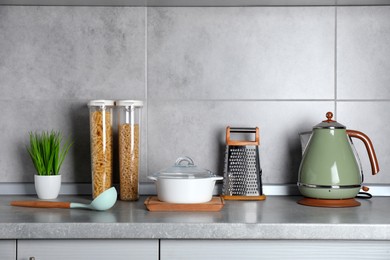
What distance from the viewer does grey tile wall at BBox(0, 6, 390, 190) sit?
1.94 meters

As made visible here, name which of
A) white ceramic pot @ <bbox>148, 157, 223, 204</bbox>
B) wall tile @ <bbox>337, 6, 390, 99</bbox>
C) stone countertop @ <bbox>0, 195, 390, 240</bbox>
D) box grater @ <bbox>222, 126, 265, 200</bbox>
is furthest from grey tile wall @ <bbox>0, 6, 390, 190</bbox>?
stone countertop @ <bbox>0, 195, 390, 240</bbox>

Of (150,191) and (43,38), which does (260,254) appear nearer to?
(150,191)

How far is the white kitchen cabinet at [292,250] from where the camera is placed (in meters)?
1.35

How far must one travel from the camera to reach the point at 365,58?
1.94 metres

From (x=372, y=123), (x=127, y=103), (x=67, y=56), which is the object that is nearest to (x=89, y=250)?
(x=127, y=103)

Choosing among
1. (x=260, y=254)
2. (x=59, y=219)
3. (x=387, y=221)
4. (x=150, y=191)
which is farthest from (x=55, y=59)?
(x=387, y=221)

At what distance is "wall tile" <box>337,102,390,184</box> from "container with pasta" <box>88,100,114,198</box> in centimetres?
89

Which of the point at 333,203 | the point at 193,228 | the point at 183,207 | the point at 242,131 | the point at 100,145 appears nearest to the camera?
the point at 193,228

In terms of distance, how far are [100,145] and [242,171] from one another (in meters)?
0.51

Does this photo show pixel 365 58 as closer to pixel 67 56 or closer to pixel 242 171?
pixel 242 171

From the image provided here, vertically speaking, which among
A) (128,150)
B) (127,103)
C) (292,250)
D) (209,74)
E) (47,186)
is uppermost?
(209,74)

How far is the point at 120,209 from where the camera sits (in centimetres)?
157

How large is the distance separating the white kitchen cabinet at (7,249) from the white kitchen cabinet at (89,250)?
0.02 m

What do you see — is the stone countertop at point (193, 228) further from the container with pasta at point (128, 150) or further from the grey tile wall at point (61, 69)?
the grey tile wall at point (61, 69)
